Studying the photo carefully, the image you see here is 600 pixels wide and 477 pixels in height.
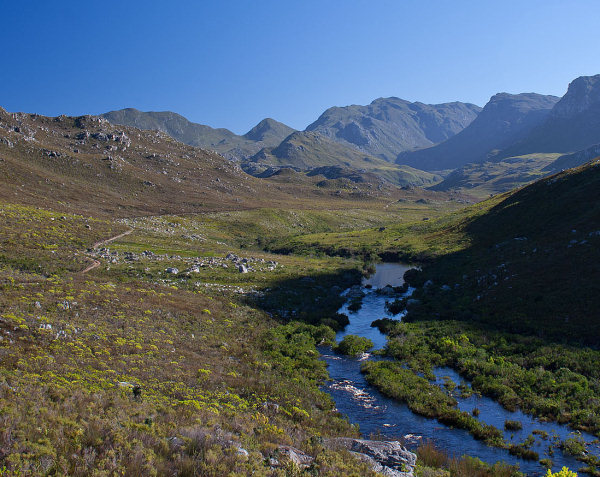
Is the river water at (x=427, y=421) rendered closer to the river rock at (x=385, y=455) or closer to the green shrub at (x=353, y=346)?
the green shrub at (x=353, y=346)

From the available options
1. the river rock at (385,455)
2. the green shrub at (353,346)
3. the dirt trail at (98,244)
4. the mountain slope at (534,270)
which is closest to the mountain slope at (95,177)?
the dirt trail at (98,244)

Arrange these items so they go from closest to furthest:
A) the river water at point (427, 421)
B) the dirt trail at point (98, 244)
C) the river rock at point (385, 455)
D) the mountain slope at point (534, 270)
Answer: the river rock at point (385, 455), the river water at point (427, 421), the mountain slope at point (534, 270), the dirt trail at point (98, 244)

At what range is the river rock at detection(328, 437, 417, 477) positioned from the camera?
15.7m

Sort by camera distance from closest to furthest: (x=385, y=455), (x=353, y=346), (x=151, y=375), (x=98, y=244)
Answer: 1. (x=385, y=455)
2. (x=151, y=375)
3. (x=353, y=346)
4. (x=98, y=244)

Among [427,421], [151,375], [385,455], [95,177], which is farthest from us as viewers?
[95,177]

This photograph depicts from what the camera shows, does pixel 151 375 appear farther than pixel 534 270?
No

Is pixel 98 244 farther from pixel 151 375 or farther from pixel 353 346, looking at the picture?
pixel 151 375

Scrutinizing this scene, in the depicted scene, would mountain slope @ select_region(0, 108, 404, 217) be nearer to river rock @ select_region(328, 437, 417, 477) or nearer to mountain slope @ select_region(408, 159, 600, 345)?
mountain slope @ select_region(408, 159, 600, 345)

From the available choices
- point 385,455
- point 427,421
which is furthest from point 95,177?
point 385,455

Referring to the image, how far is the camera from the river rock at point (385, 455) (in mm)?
15680

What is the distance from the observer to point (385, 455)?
16906 millimetres

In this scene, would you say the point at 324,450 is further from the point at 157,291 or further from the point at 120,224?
the point at 120,224

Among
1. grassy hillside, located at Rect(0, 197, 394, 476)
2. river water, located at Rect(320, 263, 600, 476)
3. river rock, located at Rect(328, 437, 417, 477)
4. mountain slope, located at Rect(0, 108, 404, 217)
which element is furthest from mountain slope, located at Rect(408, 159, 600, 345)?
mountain slope, located at Rect(0, 108, 404, 217)

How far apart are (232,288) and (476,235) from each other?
5262 centimetres
